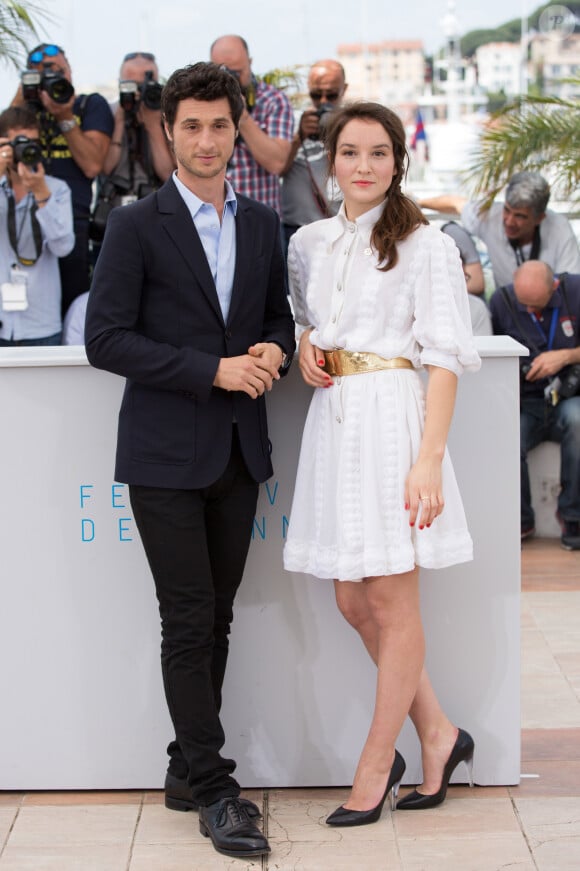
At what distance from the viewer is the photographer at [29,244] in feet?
16.4

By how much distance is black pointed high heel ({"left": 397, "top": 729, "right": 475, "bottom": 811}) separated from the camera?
2990mm

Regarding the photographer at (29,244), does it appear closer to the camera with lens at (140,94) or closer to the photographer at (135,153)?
the photographer at (135,153)

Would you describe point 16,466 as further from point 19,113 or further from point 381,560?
point 19,113

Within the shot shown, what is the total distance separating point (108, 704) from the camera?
10.2 ft

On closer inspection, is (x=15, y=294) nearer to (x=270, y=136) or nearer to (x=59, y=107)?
(x=59, y=107)

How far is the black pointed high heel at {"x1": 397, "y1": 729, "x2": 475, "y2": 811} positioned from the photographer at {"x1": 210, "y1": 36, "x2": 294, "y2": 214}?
3.07 meters

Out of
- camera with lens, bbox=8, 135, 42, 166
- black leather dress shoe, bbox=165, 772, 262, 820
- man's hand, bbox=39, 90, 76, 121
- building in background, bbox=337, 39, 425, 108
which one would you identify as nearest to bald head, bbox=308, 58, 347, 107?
man's hand, bbox=39, 90, 76, 121

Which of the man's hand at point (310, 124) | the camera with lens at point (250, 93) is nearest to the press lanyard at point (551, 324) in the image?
the man's hand at point (310, 124)

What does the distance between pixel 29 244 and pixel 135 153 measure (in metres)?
0.69

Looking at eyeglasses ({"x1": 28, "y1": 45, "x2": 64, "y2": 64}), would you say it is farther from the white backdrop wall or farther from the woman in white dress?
the woman in white dress

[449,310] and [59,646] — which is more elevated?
[449,310]

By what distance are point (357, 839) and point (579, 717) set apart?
106cm

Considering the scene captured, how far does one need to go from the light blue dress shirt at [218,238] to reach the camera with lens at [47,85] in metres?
2.66

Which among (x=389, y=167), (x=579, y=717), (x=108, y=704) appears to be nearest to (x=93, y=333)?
(x=389, y=167)
